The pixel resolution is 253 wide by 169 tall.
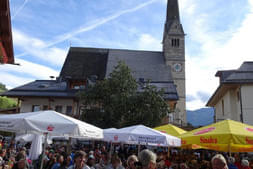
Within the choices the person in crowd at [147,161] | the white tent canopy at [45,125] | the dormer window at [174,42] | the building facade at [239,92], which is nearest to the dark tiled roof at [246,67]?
the building facade at [239,92]

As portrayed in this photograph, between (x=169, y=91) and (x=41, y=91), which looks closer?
(x=41, y=91)

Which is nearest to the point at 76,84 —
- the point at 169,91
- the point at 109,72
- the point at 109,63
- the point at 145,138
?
the point at 109,72

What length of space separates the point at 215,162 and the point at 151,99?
14741 millimetres

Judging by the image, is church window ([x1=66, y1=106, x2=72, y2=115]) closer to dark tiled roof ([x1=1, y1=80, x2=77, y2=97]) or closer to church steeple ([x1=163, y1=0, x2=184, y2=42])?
dark tiled roof ([x1=1, y1=80, x2=77, y2=97])

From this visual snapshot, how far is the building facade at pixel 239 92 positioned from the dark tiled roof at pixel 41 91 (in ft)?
58.0

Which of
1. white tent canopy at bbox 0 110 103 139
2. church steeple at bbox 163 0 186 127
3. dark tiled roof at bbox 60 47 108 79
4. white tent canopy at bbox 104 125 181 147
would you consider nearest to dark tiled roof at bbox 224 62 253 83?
white tent canopy at bbox 104 125 181 147

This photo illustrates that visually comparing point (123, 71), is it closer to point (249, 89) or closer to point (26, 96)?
point (249, 89)

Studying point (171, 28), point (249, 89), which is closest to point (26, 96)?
point (249, 89)

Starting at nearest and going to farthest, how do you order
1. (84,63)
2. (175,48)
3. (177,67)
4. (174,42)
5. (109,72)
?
(109,72) < (84,63) < (177,67) < (175,48) < (174,42)

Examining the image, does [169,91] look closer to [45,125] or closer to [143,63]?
[143,63]

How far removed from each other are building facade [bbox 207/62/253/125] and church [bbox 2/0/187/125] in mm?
7738

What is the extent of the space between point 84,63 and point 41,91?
13488mm

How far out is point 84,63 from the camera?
43406 millimetres

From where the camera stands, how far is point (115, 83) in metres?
19.0
